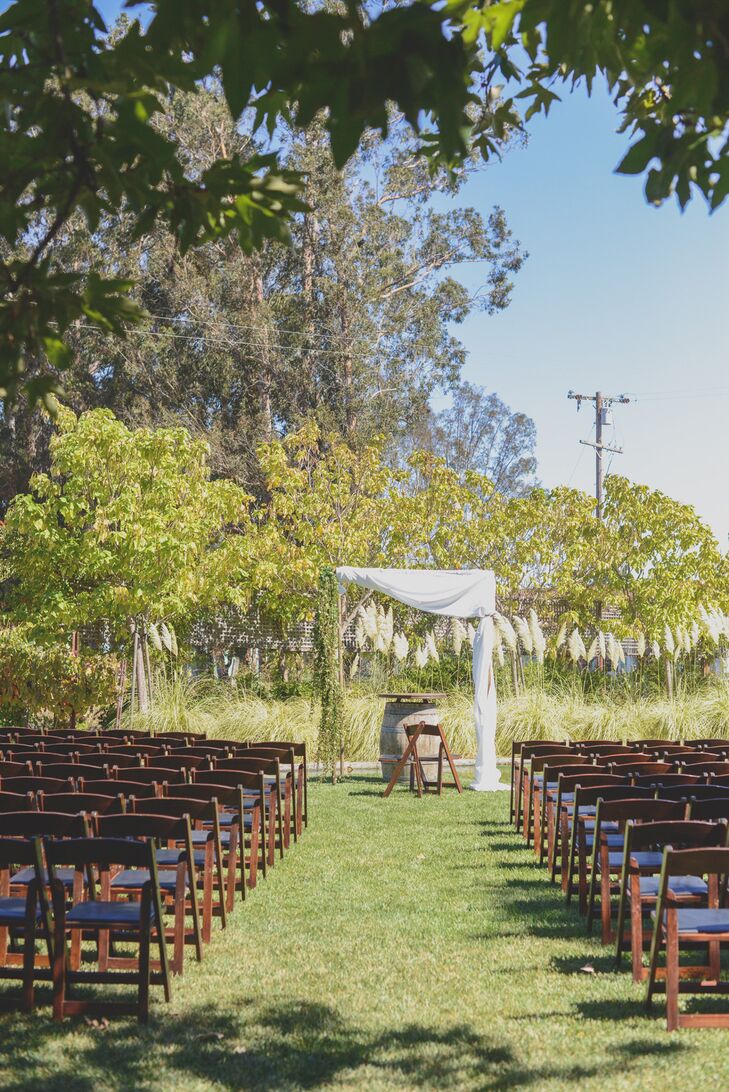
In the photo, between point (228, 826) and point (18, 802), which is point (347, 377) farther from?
point (18, 802)

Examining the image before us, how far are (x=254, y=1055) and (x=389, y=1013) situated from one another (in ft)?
2.66

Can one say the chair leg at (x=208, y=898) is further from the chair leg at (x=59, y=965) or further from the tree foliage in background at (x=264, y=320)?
the tree foliage in background at (x=264, y=320)

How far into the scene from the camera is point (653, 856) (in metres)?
6.75

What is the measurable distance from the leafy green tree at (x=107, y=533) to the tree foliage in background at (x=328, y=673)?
3181 millimetres

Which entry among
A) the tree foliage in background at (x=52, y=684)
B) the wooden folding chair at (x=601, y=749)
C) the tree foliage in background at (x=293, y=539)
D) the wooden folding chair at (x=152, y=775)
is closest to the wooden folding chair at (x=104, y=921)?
the wooden folding chair at (x=152, y=775)

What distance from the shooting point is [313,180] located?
31.8 metres

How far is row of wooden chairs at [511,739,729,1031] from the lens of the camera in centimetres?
530

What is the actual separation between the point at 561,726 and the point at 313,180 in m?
20.3

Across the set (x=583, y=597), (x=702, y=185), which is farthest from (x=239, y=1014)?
(x=583, y=597)

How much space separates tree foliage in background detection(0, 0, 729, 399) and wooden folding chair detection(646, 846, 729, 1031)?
128 inches

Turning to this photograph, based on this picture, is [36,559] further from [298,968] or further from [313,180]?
Result: [313,180]

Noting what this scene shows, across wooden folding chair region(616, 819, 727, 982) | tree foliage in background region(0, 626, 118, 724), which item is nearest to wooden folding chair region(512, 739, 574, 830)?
wooden folding chair region(616, 819, 727, 982)

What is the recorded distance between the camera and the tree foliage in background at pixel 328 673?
1523 centimetres

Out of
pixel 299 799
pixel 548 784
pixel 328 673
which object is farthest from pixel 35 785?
pixel 328 673
